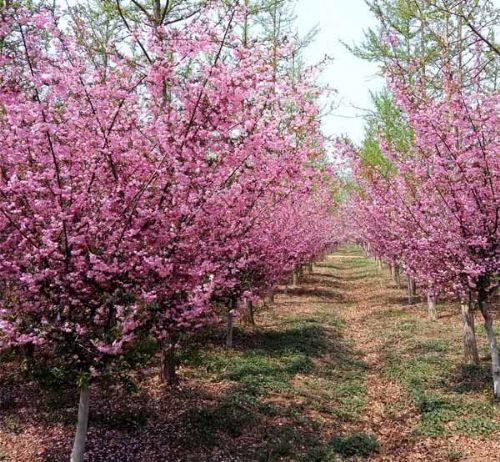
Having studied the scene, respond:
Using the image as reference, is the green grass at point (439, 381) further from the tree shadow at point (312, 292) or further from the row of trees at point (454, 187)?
the tree shadow at point (312, 292)

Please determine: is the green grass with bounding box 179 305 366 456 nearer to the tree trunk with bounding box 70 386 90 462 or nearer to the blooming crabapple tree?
the tree trunk with bounding box 70 386 90 462

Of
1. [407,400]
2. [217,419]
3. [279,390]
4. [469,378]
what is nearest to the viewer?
[217,419]

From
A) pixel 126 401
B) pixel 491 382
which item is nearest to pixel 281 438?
pixel 126 401

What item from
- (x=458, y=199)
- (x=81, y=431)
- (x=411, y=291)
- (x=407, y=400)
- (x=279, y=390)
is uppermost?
(x=458, y=199)

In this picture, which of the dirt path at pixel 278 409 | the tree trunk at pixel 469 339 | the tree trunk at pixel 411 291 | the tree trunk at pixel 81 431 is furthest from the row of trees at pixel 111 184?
the tree trunk at pixel 411 291

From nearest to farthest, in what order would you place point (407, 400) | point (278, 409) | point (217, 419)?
point (217, 419) < point (278, 409) < point (407, 400)

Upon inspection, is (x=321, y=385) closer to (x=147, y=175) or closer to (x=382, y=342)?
(x=382, y=342)

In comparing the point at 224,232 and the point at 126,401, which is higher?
the point at 224,232

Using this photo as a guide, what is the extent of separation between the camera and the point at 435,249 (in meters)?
8.11

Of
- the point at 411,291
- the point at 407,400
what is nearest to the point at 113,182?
the point at 407,400

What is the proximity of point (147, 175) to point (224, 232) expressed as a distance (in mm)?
1536

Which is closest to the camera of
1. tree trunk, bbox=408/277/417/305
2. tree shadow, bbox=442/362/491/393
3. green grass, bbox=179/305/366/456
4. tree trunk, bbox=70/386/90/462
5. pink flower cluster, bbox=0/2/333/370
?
pink flower cluster, bbox=0/2/333/370

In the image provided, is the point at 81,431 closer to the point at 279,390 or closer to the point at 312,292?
the point at 279,390

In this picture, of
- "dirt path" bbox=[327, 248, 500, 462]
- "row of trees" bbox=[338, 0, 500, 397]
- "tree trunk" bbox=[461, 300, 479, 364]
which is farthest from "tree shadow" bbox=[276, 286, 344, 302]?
"row of trees" bbox=[338, 0, 500, 397]
